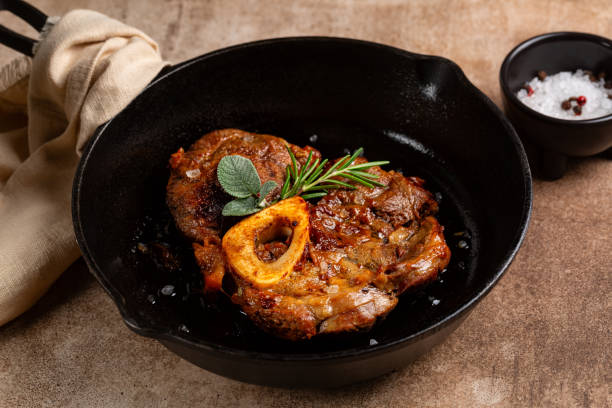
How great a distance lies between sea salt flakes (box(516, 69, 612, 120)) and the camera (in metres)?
3.90

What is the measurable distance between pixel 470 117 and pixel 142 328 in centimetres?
212

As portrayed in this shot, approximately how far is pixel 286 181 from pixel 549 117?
1.56 m

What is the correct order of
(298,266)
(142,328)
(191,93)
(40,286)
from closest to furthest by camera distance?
(142,328) < (298,266) < (40,286) < (191,93)

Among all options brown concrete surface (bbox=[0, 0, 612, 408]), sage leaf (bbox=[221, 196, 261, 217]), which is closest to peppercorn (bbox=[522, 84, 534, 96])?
brown concrete surface (bbox=[0, 0, 612, 408])

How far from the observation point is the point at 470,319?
3283 millimetres

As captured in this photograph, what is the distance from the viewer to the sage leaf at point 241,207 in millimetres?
3023

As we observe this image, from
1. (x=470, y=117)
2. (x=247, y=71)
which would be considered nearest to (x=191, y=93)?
(x=247, y=71)

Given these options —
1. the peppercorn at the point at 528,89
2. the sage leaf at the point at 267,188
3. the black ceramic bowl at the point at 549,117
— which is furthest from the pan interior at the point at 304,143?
the peppercorn at the point at 528,89

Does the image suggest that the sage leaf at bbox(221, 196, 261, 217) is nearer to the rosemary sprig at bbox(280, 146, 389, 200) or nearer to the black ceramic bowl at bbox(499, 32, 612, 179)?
the rosemary sprig at bbox(280, 146, 389, 200)

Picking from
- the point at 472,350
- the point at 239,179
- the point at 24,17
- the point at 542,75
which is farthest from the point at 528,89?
the point at 24,17

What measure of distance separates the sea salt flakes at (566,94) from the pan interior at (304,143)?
2.33 ft

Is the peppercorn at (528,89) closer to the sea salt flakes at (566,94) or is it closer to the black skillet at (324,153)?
the sea salt flakes at (566,94)

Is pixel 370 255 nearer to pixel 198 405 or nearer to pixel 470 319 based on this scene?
pixel 470 319

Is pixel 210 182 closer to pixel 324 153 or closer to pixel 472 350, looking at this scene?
pixel 324 153
